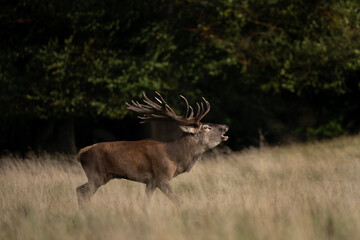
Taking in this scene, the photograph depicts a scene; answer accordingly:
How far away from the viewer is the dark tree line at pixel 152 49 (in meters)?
13.5

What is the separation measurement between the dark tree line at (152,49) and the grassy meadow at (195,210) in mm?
4181

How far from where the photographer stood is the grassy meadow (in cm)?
520

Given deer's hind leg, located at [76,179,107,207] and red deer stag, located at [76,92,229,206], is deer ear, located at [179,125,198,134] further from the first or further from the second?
deer's hind leg, located at [76,179,107,207]

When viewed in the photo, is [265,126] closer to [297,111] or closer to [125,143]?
[297,111]

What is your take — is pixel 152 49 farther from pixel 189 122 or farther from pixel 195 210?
pixel 195 210

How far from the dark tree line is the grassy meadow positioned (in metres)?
4.18

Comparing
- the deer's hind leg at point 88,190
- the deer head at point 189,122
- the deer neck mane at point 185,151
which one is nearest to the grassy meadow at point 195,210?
the deer's hind leg at point 88,190

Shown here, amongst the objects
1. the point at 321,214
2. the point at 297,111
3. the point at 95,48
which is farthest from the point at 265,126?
the point at 321,214

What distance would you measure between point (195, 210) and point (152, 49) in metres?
8.24

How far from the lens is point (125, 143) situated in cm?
783

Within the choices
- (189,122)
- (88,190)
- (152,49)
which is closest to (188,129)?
(189,122)

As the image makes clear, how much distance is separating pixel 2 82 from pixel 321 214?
32.3ft

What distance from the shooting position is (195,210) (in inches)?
247

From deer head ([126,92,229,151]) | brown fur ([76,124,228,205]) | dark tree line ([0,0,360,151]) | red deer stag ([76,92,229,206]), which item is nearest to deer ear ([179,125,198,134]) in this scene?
deer head ([126,92,229,151])
